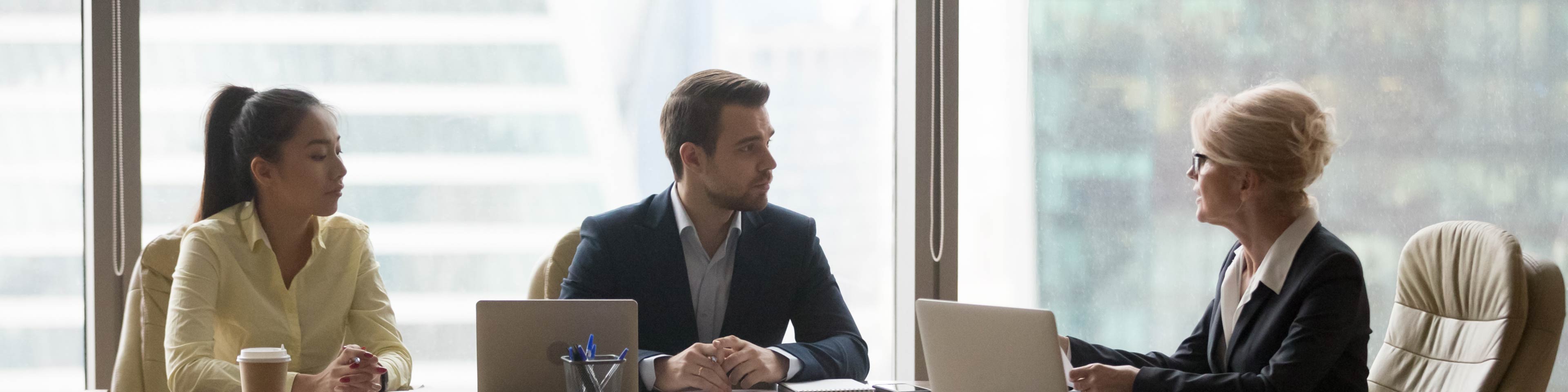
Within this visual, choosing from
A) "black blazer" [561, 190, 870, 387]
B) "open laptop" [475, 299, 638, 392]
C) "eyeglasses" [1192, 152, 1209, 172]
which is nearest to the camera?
"open laptop" [475, 299, 638, 392]

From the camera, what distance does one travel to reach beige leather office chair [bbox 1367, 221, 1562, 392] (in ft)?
6.06

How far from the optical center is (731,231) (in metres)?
2.36

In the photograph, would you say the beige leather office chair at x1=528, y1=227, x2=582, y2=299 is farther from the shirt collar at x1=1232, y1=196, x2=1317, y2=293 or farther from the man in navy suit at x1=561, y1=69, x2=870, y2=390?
the shirt collar at x1=1232, y1=196, x2=1317, y2=293

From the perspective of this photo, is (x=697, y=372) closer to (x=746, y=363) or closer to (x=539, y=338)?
(x=746, y=363)

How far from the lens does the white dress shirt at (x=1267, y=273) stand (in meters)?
1.96

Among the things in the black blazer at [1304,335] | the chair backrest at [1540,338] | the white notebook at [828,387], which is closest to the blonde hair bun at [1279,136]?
the black blazer at [1304,335]

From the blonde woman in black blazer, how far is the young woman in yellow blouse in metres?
1.50

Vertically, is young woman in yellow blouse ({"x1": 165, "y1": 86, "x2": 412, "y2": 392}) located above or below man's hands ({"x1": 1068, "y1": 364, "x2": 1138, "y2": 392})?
above

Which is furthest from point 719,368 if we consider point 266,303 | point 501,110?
point 501,110

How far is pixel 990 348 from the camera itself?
5.44 ft

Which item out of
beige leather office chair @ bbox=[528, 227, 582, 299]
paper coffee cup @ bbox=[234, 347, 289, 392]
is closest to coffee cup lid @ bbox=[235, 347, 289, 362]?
paper coffee cup @ bbox=[234, 347, 289, 392]

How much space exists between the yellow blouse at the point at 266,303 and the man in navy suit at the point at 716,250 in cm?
43

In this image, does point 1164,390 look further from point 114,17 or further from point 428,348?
point 114,17

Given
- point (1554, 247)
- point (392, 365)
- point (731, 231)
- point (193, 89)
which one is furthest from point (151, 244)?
point (1554, 247)
